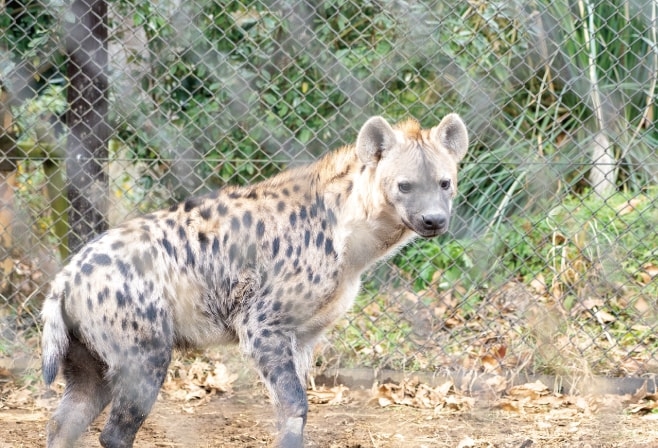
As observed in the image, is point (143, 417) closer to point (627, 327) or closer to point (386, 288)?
point (386, 288)

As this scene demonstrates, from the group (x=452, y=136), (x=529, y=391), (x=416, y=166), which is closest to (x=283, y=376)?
(x=416, y=166)

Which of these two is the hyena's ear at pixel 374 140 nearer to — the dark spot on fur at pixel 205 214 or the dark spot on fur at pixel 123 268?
the dark spot on fur at pixel 205 214

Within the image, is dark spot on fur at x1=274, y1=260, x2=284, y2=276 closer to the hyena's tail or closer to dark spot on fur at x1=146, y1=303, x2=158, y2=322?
dark spot on fur at x1=146, y1=303, x2=158, y2=322

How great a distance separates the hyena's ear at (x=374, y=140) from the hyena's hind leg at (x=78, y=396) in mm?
1320

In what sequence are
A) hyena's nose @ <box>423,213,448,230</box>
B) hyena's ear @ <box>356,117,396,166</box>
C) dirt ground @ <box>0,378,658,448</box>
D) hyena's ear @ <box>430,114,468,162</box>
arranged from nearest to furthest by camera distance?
hyena's nose @ <box>423,213,448,230</box>
hyena's ear @ <box>356,117,396,166</box>
hyena's ear @ <box>430,114,468,162</box>
dirt ground @ <box>0,378,658,448</box>

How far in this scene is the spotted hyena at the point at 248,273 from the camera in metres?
3.49

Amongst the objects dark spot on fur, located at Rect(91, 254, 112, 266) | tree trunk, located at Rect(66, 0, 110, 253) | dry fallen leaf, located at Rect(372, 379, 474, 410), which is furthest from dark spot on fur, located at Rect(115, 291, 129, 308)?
dry fallen leaf, located at Rect(372, 379, 474, 410)

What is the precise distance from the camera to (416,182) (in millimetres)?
3580

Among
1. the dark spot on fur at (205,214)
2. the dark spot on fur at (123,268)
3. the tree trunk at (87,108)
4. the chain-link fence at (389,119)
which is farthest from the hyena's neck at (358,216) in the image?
the tree trunk at (87,108)

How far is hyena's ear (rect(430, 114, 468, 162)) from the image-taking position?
12.4ft

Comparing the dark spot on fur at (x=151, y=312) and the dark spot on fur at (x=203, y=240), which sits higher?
the dark spot on fur at (x=203, y=240)

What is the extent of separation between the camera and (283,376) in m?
3.63

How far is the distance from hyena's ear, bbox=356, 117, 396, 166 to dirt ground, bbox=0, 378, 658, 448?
1.30 meters

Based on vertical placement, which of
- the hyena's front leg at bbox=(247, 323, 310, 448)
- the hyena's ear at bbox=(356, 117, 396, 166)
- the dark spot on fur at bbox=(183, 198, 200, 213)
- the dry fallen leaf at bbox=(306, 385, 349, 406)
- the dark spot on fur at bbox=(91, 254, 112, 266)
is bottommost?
the dry fallen leaf at bbox=(306, 385, 349, 406)
